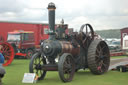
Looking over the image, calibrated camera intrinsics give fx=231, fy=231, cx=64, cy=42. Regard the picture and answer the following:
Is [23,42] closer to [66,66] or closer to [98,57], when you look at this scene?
[98,57]

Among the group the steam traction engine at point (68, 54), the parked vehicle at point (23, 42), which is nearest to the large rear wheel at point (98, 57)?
the steam traction engine at point (68, 54)

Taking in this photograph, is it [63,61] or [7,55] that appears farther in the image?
[7,55]

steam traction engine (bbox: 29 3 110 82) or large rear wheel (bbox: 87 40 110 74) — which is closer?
steam traction engine (bbox: 29 3 110 82)

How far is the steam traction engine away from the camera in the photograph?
662 cm

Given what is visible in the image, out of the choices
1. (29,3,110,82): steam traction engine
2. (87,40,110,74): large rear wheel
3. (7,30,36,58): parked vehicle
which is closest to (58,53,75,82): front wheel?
(29,3,110,82): steam traction engine

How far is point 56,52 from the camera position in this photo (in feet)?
21.9

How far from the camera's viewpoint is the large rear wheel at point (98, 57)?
Result: 304 inches

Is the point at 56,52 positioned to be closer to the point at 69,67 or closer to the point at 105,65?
the point at 69,67

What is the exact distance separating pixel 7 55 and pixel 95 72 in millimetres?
5071

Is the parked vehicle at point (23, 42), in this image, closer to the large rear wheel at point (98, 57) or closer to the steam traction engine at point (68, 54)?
the large rear wheel at point (98, 57)

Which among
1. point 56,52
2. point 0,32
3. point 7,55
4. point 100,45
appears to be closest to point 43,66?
point 56,52

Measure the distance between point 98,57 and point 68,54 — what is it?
1.93m

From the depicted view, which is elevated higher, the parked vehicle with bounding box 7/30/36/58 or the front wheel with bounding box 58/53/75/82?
the parked vehicle with bounding box 7/30/36/58

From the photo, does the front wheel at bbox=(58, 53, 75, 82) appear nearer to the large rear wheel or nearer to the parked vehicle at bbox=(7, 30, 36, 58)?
the large rear wheel
